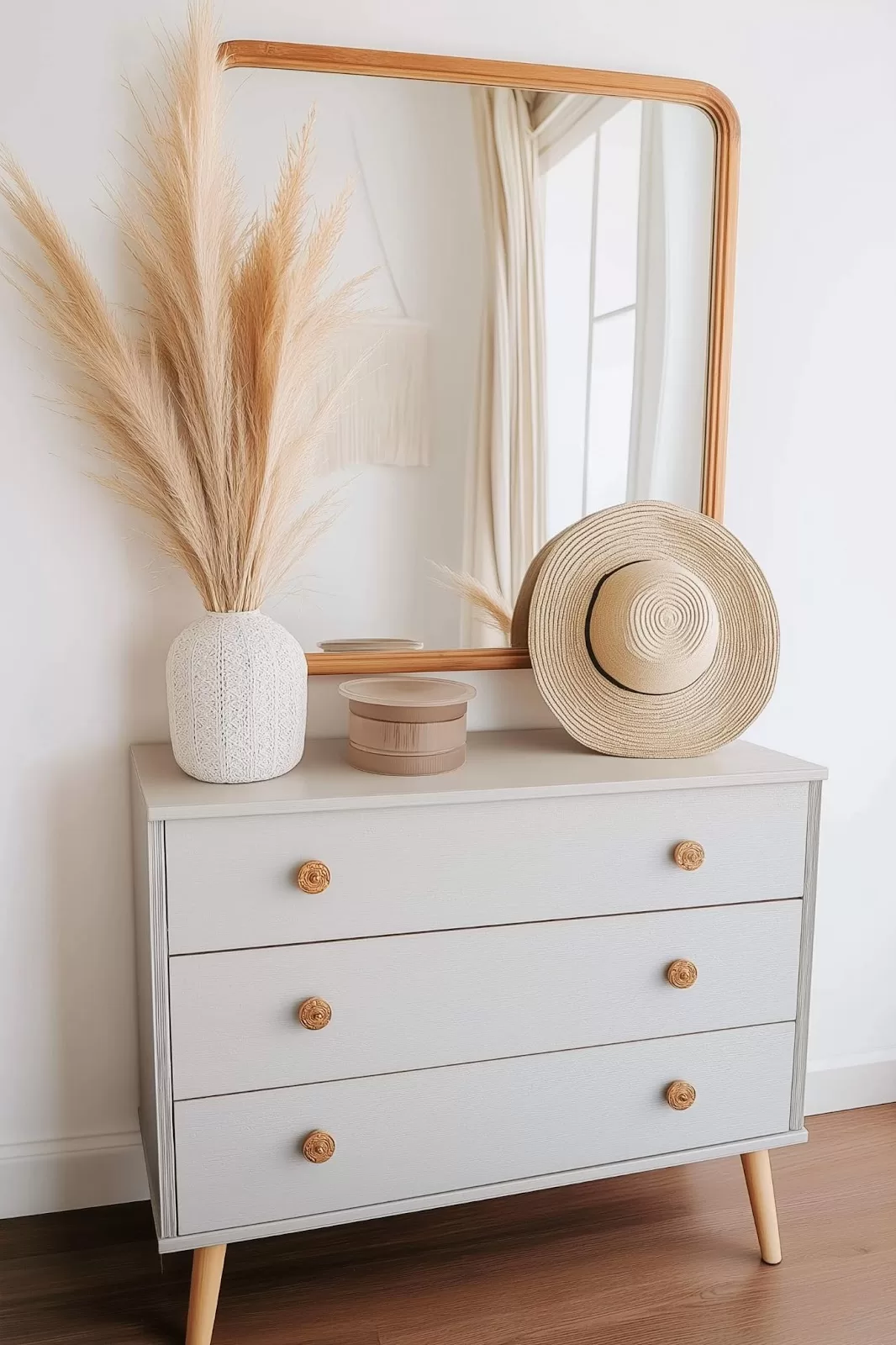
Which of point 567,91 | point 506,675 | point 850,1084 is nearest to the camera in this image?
point 567,91

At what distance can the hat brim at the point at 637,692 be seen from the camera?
166 centimetres

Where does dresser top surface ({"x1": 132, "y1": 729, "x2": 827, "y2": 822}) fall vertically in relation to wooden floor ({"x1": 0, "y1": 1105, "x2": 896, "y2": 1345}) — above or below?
above

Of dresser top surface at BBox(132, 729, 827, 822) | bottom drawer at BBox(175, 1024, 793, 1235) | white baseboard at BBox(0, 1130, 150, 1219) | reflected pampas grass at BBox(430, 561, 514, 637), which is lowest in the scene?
white baseboard at BBox(0, 1130, 150, 1219)

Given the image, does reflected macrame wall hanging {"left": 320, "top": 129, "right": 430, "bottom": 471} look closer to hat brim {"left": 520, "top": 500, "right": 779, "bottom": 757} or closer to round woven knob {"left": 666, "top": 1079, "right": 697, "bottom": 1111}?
hat brim {"left": 520, "top": 500, "right": 779, "bottom": 757}

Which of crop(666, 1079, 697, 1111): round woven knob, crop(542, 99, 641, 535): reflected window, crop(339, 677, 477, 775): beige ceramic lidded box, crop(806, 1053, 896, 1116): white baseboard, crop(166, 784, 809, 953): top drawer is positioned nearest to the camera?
crop(166, 784, 809, 953): top drawer

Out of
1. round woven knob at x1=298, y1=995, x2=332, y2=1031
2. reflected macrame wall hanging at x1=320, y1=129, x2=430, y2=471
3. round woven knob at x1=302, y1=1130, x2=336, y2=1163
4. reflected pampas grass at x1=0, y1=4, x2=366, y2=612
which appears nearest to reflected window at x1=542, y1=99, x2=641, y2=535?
reflected macrame wall hanging at x1=320, y1=129, x2=430, y2=471

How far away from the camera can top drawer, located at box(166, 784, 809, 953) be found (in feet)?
4.54

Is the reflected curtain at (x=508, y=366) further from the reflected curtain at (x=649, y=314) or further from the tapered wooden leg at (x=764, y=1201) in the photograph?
the tapered wooden leg at (x=764, y=1201)

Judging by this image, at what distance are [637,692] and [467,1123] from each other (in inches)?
26.0

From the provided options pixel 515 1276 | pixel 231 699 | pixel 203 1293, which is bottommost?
pixel 515 1276

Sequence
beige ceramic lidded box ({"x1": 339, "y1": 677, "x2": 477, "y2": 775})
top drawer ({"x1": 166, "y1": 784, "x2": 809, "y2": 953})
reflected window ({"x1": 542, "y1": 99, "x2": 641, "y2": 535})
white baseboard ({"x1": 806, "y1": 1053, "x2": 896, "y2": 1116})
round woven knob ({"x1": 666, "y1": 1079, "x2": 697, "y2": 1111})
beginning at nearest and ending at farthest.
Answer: top drawer ({"x1": 166, "y1": 784, "x2": 809, "y2": 953})
beige ceramic lidded box ({"x1": 339, "y1": 677, "x2": 477, "y2": 775})
round woven knob ({"x1": 666, "y1": 1079, "x2": 697, "y2": 1111})
reflected window ({"x1": 542, "y1": 99, "x2": 641, "y2": 535})
white baseboard ({"x1": 806, "y1": 1053, "x2": 896, "y2": 1116})

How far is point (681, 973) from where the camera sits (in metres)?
1.58

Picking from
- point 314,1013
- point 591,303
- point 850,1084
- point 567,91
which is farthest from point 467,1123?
point 567,91

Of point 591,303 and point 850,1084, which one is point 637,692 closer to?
point 591,303
